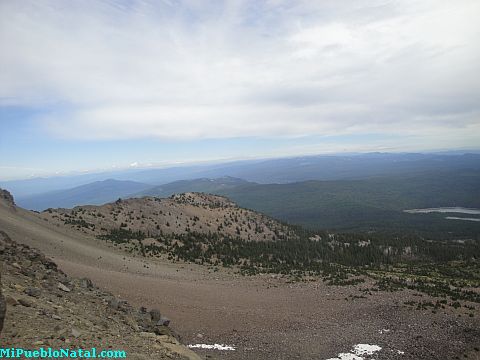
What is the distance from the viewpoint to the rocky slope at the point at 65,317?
321 inches

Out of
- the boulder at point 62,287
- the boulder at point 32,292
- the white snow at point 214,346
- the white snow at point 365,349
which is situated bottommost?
the white snow at point 365,349

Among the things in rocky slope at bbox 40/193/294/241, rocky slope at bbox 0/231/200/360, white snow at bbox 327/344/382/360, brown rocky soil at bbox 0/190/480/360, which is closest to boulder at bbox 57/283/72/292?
rocky slope at bbox 0/231/200/360

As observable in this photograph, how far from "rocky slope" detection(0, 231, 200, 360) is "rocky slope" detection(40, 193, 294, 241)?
2755 centimetres

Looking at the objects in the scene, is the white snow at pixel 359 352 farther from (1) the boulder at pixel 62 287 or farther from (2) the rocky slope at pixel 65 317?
(1) the boulder at pixel 62 287

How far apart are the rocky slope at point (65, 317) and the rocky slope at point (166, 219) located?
2755 centimetres

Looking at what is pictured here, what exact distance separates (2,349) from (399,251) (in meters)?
95.7

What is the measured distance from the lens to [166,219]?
5575 cm

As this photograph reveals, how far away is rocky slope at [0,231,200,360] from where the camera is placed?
8164 millimetres

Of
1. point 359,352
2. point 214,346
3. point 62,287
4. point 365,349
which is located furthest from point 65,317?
point 365,349

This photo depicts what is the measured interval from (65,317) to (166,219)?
46.6m

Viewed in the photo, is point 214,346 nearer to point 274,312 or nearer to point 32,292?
point 274,312

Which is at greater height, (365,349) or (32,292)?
(32,292)

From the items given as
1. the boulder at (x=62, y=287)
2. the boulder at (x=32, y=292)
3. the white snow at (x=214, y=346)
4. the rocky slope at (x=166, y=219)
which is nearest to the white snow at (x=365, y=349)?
the white snow at (x=214, y=346)

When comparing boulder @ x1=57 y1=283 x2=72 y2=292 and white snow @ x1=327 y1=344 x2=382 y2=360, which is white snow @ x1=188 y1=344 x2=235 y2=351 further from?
boulder @ x1=57 y1=283 x2=72 y2=292
